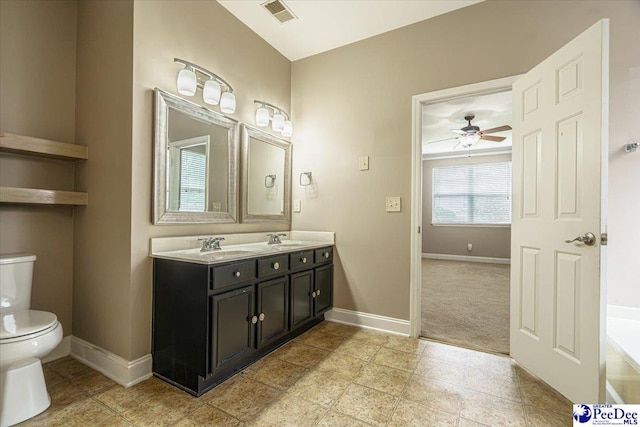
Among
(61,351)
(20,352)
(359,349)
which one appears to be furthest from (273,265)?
(61,351)

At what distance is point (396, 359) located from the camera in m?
2.10

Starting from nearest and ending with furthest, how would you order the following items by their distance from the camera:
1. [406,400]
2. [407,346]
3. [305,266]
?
[406,400] < [407,346] < [305,266]

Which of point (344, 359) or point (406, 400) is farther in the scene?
point (344, 359)

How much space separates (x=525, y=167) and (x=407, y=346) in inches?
62.2

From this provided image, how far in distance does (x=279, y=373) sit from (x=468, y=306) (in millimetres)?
2505

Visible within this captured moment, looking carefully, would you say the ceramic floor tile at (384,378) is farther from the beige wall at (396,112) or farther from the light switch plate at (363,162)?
the light switch plate at (363,162)

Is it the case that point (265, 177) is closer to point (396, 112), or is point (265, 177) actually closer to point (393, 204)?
point (393, 204)

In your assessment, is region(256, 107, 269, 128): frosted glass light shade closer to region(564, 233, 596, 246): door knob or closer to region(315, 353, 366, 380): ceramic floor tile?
region(315, 353, 366, 380): ceramic floor tile

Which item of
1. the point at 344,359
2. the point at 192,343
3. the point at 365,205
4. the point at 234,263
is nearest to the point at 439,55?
the point at 365,205

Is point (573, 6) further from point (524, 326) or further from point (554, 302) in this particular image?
point (524, 326)

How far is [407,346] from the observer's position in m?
2.32

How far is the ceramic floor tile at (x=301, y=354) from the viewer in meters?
2.05

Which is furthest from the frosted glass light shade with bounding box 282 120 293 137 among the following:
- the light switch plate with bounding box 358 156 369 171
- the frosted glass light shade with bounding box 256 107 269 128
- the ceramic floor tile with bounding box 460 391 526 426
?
the ceramic floor tile with bounding box 460 391 526 426

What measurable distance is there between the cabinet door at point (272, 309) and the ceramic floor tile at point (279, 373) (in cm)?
15
